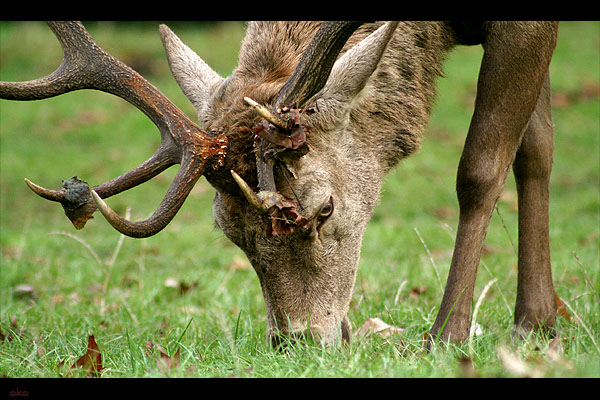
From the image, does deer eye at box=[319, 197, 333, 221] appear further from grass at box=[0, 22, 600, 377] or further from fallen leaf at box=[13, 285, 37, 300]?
fallen leaf at box=[13, 285, 37, 300]

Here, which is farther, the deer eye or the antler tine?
the deer eye

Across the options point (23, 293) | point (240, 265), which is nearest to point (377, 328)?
point (240, 265)

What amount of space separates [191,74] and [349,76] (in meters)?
1.19

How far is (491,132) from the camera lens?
4.34 meters

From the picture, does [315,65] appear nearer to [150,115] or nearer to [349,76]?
[349,76]

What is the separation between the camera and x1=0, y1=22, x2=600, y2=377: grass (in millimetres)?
3363

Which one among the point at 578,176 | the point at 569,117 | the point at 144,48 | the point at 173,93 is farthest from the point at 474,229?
the point at 144,48

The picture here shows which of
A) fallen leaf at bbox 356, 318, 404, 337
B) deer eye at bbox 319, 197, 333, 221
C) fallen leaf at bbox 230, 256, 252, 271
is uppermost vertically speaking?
deer eye at bbox 319, 197, 333, 221

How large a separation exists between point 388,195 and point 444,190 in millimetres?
813

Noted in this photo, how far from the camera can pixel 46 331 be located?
4.48 m

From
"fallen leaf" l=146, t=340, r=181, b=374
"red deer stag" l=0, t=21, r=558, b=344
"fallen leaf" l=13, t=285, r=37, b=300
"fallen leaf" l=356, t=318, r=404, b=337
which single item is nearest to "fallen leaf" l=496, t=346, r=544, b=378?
"red deer stag" l=0, t=21, r=558, b=344

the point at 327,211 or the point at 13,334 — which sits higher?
the point at 327,211

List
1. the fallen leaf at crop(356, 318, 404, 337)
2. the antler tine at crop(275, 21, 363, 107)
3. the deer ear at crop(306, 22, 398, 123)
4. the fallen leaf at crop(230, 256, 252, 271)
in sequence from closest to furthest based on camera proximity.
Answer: the antler tine at crop(275, 21, 363, 107)
the deer ear at crop(306, 22, 398, 123)
the fallen leaf at crop(356, 318, 404, 337)
the fallen leaf at crop(230, 256, 252, 271)
